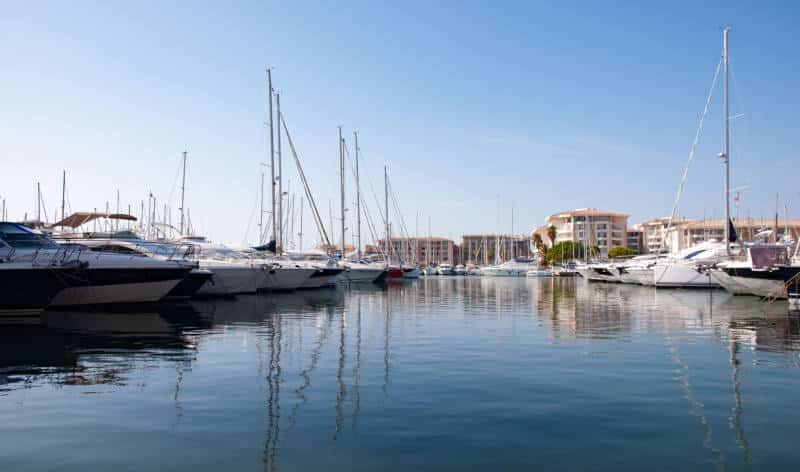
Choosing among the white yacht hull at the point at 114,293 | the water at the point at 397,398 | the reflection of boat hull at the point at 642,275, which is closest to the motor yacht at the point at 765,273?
the water at the point at 397,398

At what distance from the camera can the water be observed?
7.23 metres

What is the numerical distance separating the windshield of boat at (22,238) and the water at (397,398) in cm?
488

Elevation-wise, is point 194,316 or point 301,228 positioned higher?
point 301,228

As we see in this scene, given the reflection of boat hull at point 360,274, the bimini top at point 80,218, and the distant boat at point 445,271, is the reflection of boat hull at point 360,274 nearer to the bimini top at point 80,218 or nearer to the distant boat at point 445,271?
the bimini top at point 80,218

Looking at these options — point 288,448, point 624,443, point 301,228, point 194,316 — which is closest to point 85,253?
point 194,316

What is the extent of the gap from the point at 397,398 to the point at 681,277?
41.7 metres

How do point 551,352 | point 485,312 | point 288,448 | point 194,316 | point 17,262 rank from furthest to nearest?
point 485,312
point 194,316
point 17,262
point 551,352
point 288,448

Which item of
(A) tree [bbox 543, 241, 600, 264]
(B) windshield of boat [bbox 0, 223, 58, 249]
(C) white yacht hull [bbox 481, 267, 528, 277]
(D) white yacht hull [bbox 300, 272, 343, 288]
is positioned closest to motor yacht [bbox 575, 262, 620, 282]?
(D) white yacht hull [bbox 300, 272, 343, 288]

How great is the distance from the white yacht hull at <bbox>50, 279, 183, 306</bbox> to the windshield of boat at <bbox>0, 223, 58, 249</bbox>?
2.07m

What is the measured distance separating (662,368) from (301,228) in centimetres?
6455

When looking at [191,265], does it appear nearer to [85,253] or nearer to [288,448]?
[85,253]

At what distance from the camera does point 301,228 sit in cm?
7519

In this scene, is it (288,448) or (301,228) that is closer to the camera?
(288,448)

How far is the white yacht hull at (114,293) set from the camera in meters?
26.1
